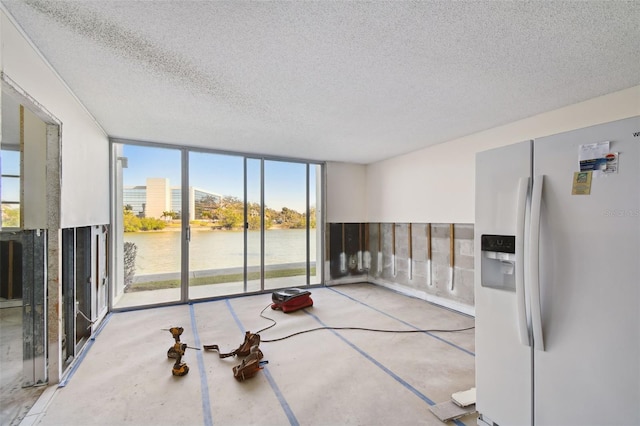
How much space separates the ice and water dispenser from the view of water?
13.2ft

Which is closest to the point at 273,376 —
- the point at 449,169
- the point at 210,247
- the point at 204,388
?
the point at 204,388

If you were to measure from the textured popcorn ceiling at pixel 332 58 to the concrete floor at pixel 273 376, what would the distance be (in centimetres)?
260

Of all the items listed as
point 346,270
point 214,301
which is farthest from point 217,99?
point 346,270

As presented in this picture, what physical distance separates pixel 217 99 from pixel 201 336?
106 inches

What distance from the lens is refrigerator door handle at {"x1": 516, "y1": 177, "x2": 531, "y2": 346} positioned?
1685 millimetres

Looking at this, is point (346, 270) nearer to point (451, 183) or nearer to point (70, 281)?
point (451, 183)

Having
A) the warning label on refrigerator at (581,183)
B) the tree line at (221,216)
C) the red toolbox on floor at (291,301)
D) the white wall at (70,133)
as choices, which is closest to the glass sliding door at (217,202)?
the tree line at (221,216)

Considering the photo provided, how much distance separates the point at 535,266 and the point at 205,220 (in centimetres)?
488

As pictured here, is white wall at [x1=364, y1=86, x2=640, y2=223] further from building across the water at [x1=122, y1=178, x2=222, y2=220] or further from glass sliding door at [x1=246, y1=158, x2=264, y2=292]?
building across the water at [x1=122, y1=178, x2=222, y2=220]

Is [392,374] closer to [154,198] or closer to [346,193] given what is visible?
[346,193]

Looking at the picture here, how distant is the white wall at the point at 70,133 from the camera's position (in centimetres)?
184

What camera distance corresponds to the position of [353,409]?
219 cm

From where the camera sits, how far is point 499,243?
190 cm

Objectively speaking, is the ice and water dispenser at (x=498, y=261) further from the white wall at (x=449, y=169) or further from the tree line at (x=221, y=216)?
the tree line at (x=221, y=216)
